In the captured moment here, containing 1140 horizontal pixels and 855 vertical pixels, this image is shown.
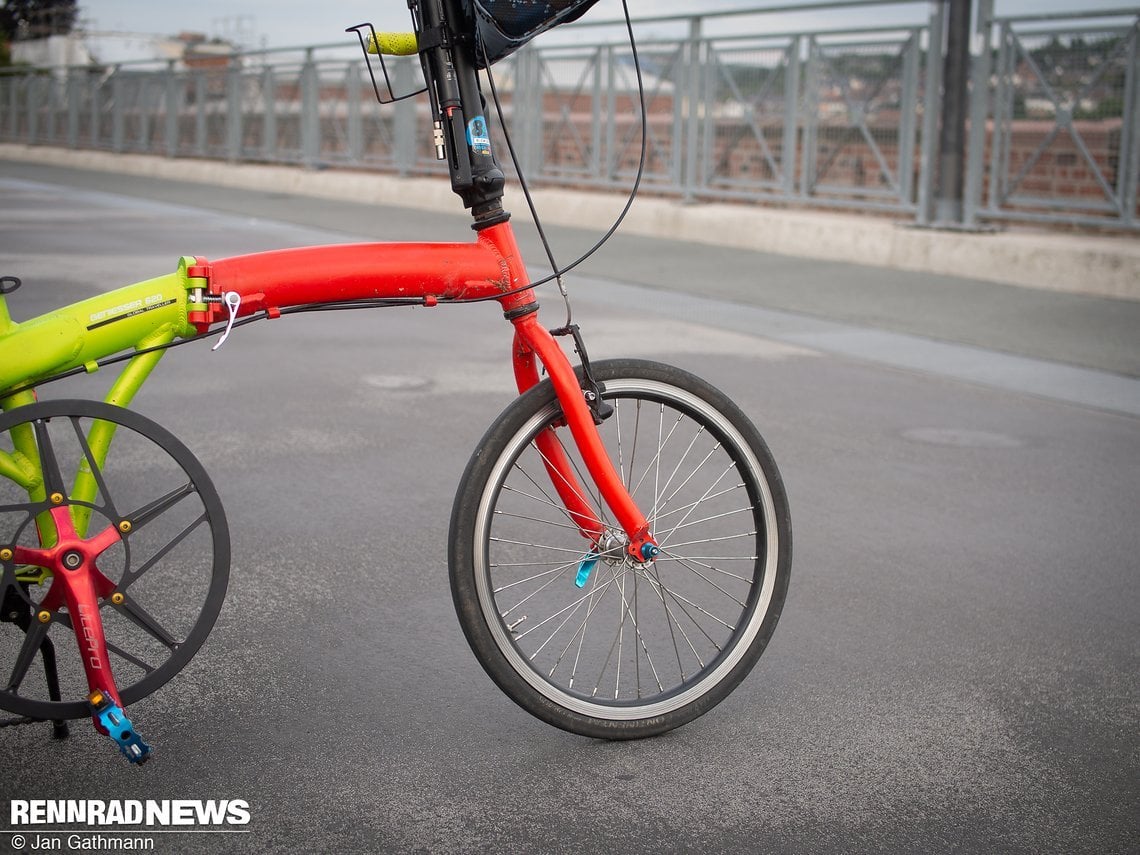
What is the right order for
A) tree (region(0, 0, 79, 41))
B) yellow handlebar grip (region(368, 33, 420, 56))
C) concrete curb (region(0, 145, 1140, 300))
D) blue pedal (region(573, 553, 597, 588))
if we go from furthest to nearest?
1. tree (region(0, 0, 79, 41))
2. concrete curb (region(0, 145, 1140, 300))
3. blue pedal (region(573, 553, 597, 588))
4. yellow handlebar grip (region(368, 33, 420, 56))

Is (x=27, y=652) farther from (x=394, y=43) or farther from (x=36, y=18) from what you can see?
(x=36, y=18)

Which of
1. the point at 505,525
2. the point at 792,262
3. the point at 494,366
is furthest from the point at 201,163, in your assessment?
the point at 505,525

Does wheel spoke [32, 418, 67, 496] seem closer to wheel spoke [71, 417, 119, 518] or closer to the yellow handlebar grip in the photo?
wheel spoke [71, 417, 119, 518]

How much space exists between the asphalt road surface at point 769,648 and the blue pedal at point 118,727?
15 cm

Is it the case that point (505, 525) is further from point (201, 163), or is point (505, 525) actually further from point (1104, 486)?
point (201, 163)

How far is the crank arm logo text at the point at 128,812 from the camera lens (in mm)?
2971

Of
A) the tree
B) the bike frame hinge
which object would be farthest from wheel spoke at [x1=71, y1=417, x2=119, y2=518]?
the tree

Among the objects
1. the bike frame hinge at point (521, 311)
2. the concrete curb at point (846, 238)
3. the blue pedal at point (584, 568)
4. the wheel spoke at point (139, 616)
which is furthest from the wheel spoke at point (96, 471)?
the concrete curb at point (846, 238)

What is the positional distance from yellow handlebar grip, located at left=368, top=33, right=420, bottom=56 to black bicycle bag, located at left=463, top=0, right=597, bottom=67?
0.19 metres

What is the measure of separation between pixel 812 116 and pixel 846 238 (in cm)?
150

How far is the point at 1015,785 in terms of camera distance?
10.6 ft

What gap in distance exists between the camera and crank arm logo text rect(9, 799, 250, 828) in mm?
2971

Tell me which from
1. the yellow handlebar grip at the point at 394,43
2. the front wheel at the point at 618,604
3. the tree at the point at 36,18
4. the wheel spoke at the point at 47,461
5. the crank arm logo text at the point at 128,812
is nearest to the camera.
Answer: the crank arm logo text at the point at 128,812

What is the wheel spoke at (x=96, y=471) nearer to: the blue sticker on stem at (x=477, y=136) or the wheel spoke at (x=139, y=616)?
the wheel spoke at (x=139, y=616)
